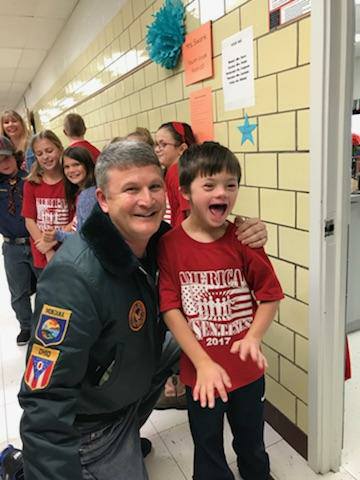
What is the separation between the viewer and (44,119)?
310 inches

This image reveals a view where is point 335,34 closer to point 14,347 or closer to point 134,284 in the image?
point 134,284

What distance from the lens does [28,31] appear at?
197 inches

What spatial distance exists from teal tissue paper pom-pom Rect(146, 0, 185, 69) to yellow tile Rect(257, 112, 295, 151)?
869mm

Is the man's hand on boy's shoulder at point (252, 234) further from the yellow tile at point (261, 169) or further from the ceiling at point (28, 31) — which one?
the ceiling at point (28, 31)

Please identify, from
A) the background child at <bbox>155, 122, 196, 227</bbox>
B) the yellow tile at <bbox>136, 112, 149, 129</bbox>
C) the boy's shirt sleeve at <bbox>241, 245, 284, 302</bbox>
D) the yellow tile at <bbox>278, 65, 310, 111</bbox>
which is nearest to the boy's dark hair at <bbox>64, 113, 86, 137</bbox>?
the yellow tile at <bbox>136, 112, 149, 129</bbox>

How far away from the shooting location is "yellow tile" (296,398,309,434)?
1.57 m

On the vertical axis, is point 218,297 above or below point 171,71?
below

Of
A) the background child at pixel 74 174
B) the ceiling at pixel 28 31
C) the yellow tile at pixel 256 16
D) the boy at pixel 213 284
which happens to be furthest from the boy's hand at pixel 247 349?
the ceiling at pixel 28 31

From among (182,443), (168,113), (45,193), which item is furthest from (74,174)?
(182,443)

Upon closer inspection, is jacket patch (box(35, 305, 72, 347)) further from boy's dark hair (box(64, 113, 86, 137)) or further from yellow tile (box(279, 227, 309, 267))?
boy's dark hair (box(64, 113, 86, 137))

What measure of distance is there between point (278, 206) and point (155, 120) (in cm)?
147

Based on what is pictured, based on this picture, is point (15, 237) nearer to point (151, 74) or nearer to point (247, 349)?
point (151, 74)

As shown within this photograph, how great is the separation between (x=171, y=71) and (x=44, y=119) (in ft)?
21.0

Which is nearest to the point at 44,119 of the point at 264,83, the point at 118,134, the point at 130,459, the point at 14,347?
the point at 118,134
